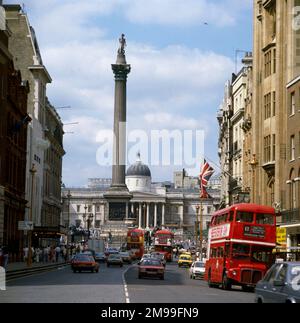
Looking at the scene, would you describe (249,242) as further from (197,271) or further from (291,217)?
(197,271)

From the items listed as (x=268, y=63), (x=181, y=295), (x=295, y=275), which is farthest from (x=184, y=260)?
(x=295, y=275)

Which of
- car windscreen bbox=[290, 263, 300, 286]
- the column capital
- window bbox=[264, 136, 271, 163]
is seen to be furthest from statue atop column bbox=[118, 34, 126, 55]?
car windscreen bbox=[290, 263, 300, 286]

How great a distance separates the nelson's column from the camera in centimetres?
16525

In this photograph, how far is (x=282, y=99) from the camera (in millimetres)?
66625

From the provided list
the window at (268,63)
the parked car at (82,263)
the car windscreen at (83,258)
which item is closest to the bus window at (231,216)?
the parked car at (82,263)

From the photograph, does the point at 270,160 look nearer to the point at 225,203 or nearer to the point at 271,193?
the point at 271,193

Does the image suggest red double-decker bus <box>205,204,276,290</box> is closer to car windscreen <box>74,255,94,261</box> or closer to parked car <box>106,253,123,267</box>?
car windscreen <box>74,255,94,261</box>

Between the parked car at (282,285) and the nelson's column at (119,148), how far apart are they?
139 m

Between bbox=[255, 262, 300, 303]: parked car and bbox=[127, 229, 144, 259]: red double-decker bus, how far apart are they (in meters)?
96.3

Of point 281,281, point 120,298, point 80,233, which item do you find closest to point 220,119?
point 80,233

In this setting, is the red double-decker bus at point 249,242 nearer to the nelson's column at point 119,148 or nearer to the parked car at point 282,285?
the parked car at point 282,285

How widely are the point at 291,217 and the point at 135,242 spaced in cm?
6184

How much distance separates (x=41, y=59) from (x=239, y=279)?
2901 inches

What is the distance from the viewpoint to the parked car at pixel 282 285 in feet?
67.7
